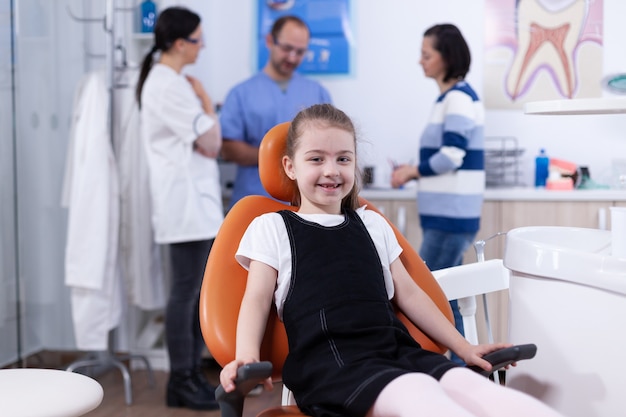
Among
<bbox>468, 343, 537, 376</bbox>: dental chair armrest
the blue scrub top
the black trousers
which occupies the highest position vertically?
the blue scrub top

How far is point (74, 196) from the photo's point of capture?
2.95 meters

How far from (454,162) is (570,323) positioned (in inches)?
52.7

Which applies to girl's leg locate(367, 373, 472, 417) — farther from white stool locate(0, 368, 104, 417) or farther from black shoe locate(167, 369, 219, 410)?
black shoe locate(167, 369, 219, 410)

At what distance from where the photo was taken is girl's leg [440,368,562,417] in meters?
1.17

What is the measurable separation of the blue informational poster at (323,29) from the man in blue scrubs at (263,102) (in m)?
0.46

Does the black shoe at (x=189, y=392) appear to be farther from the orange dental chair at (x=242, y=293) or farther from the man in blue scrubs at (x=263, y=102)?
the orange dental chair at (x=242, y=293)

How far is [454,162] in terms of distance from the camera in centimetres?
267

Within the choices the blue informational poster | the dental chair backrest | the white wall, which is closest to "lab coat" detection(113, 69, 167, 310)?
the white wall

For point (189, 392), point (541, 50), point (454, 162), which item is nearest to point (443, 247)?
point (454, 162)

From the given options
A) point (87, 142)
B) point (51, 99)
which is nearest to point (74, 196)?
point (87, 142)

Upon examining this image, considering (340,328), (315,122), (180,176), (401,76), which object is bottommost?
(340,328)

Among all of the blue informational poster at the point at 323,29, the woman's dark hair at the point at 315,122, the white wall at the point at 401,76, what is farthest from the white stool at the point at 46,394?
the blue informational poster at the point at 323,29

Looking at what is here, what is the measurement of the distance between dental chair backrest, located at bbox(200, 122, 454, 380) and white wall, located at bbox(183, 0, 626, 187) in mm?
1847

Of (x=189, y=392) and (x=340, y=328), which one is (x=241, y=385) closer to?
(x=340, y=328)
